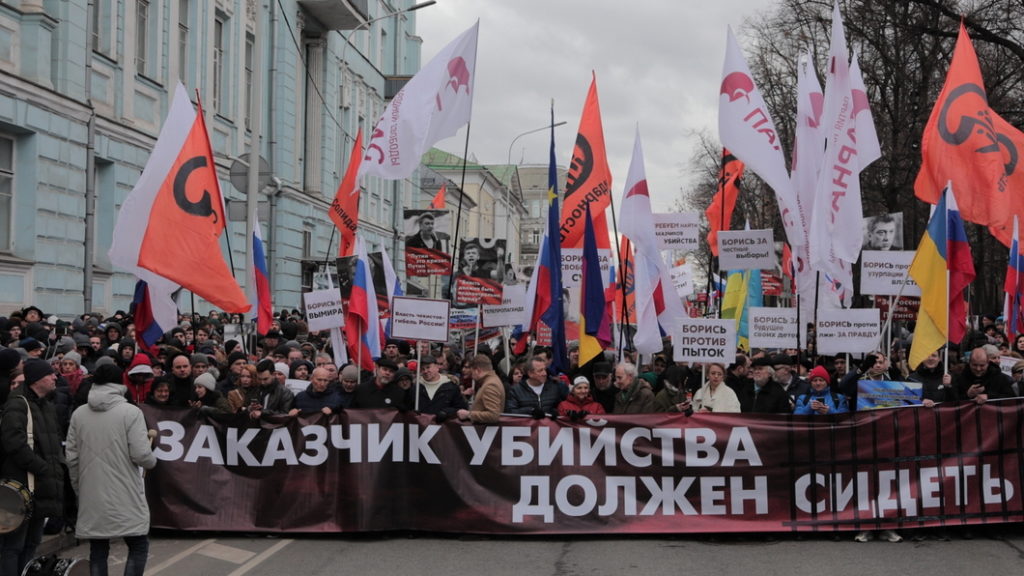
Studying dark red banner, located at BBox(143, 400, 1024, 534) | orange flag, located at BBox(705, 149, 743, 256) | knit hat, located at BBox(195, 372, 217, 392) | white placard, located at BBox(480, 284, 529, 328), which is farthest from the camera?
orange flag, located at BBox(705, 149, 743, 256)

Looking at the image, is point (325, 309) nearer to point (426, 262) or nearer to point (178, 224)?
point (178, 224)

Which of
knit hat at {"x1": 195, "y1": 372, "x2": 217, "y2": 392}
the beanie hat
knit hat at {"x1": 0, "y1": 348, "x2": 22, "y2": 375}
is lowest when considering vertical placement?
knit hat at {"x1": 195, "y1": 372, "x2": 217, "y2": 392}

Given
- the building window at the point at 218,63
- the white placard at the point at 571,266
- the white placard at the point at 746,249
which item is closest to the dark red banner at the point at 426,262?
the white placard at the point at 571,266

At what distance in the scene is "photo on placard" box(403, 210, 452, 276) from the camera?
17594 millimetres

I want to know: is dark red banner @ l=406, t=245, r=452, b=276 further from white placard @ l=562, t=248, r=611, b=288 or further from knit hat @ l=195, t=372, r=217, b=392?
knit hat @ l=195, t=372, r=217, b=392

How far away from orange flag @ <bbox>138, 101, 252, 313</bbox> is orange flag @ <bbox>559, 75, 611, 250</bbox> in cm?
489

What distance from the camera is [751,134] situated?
1276 centimetres

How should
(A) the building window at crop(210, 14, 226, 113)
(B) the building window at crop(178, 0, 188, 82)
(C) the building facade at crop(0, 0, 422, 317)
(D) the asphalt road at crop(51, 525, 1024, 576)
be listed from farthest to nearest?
(A) the building window at crop(210, 14, 226, 113)
(B) the building window at crop(178, 0, 188, 82)
(C) the building facade at crop(0, 0, 422, 317)
(D) the asphalt road at crop(51, 525, 1024, 576)

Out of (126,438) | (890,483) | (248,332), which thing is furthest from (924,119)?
(126,438)

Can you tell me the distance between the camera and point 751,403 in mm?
11750

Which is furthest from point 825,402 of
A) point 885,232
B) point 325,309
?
point 885,232

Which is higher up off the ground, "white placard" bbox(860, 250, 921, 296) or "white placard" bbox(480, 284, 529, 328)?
"white placard" bbox(860, 250, 921, 296)

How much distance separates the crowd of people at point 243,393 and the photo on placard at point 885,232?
562 centimetres

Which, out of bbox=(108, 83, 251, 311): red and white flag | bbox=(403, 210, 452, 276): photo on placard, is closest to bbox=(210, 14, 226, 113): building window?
bbox=(403, 210, 452, 276): photo on placard
